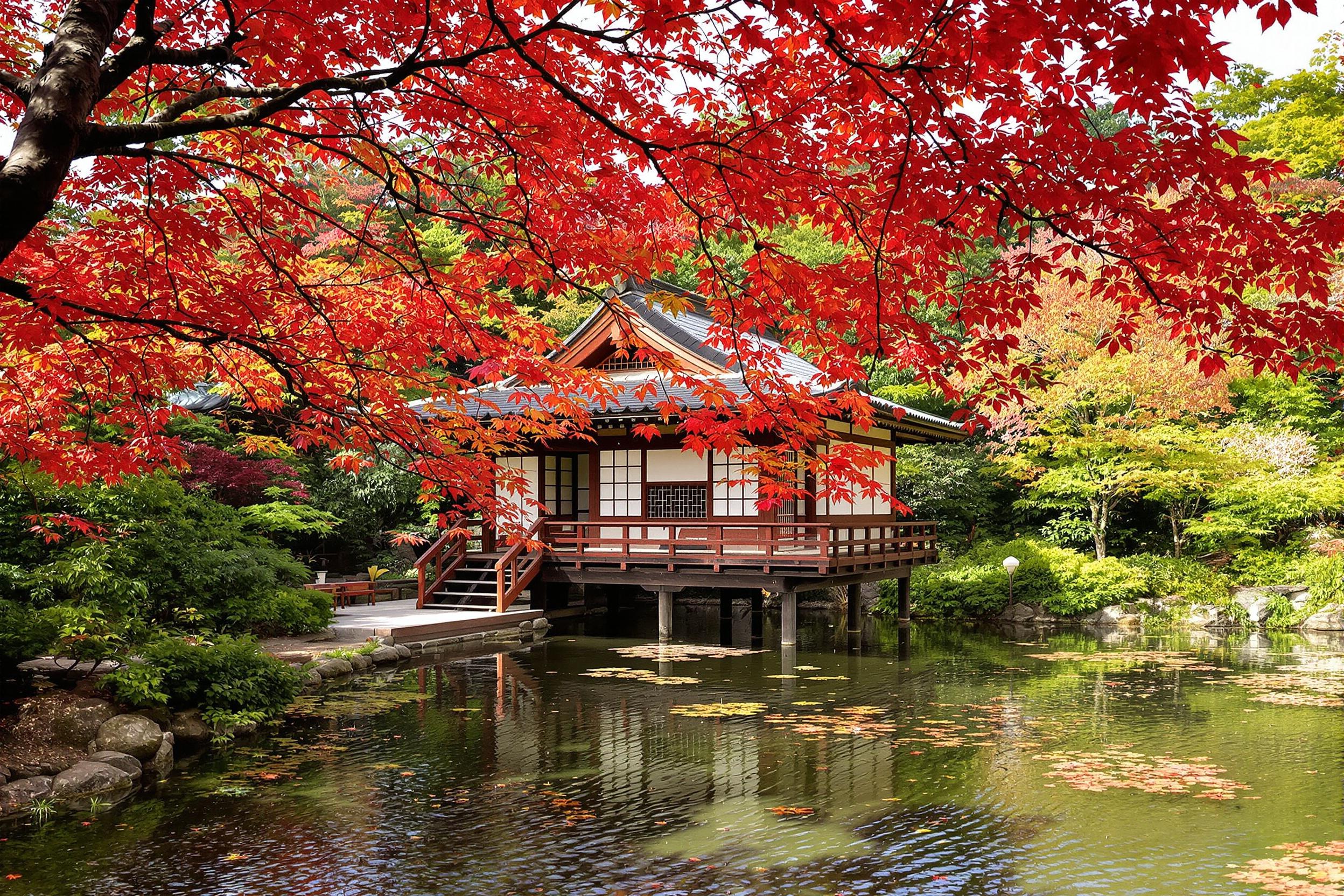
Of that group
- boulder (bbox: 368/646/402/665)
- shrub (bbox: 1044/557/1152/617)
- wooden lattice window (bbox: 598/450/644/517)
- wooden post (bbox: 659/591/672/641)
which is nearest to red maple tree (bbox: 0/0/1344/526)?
boulder (bbox: 368/646/402/665)

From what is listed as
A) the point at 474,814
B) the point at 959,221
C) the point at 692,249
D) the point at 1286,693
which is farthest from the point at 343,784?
the point at 1286,693

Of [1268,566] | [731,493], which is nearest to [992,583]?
[1268,566]

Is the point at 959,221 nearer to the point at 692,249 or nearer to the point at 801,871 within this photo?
the point at 692,249

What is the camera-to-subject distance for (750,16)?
5035 millimetres

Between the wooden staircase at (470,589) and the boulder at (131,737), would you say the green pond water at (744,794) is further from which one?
the wooden staircase at (470,589)

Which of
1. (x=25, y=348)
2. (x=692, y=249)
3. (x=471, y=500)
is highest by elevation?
(x=692, y=249)

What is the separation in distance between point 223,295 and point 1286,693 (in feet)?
39.4

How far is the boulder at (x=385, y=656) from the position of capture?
1327 centimetres

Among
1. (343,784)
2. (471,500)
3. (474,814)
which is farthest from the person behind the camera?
(343,784)

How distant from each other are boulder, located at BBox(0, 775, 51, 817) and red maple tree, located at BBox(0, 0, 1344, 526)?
2824mm

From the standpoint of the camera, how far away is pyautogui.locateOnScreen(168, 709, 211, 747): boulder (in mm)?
8852

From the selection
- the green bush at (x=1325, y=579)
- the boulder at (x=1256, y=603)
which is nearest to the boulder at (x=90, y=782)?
the boulder at (x=1256, y=603)

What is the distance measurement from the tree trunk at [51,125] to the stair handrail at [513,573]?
508 inches

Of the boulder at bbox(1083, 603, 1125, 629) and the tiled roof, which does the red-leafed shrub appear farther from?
the boulder at bbox(1083, 603, 1125, 629)
